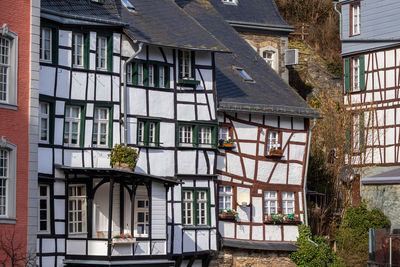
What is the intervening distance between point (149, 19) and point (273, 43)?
14.7 m

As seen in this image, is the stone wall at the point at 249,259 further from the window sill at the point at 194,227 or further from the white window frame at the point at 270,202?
the white window frame at the point at 270,202

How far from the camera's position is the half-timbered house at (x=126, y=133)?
29.3 metres

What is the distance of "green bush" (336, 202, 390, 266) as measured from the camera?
36750 millimetres

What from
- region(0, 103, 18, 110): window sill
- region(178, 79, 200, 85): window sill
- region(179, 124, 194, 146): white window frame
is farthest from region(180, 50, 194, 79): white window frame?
region(0, 103, 18, 110): window sill

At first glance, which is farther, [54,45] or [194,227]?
[194,227]

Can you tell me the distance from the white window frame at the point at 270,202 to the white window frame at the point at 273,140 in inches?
56.5

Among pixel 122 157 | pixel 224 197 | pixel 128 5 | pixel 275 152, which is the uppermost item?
pixel 128 5

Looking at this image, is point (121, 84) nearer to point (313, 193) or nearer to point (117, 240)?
point (117, 240)

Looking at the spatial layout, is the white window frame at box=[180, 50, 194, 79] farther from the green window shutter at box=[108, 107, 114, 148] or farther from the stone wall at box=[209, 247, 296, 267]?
the stone wall at box=[209, 247, 296, 267]

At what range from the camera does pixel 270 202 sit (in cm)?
3594

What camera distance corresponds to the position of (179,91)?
33031 mm

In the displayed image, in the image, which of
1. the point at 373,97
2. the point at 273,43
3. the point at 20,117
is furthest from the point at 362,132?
the point at 20,117

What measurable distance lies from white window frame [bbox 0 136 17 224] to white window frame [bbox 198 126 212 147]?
862 centimetres

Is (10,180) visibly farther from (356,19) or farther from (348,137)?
(356,19)
